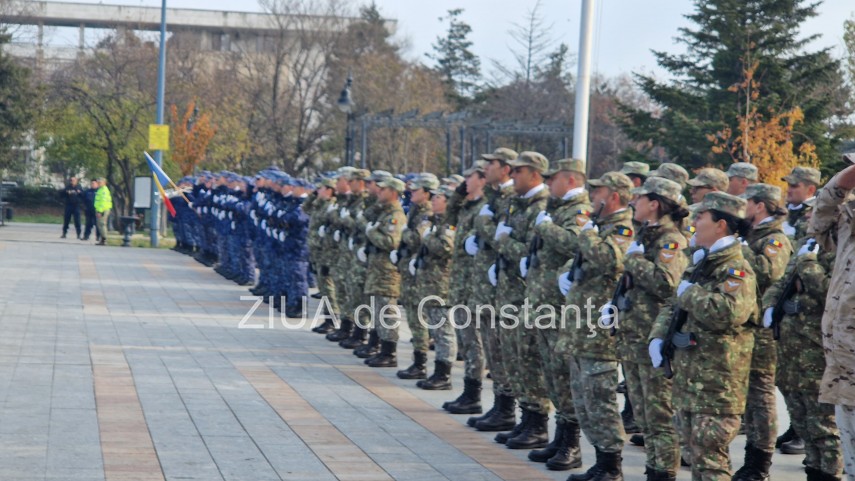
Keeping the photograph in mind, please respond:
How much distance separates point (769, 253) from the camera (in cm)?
802

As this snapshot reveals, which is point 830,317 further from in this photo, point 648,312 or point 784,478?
point 784,478

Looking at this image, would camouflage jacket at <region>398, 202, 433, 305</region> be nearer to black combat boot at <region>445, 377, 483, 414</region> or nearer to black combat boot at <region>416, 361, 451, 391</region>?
black combat boot at <region>416, 361, 451, 391</region>

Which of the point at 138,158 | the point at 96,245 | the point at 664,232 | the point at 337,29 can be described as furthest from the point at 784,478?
the point at 337,29

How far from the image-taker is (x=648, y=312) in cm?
724

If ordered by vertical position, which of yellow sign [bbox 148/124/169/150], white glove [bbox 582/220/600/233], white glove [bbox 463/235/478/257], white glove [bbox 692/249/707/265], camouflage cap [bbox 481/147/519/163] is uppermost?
yellow sign [bbox 148/124/169/150]

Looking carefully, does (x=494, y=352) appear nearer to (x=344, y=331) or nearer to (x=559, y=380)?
(x=559, y=380)

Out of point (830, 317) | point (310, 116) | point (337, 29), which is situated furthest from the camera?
point (337, 29)

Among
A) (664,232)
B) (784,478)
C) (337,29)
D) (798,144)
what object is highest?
(337,29)

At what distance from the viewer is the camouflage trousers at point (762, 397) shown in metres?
7.74

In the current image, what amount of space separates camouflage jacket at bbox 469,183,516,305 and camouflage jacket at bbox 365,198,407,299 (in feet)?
10.0

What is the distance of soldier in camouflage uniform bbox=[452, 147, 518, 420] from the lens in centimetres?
952

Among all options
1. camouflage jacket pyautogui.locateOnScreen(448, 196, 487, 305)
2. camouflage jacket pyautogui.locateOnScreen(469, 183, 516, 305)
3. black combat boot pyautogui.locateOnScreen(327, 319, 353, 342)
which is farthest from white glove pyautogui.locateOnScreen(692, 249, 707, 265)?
black combat boot pyautogui.locateOnScreen(327, 319, 353, 342)

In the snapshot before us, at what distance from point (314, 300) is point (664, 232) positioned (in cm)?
1308

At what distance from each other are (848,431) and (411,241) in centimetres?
709
